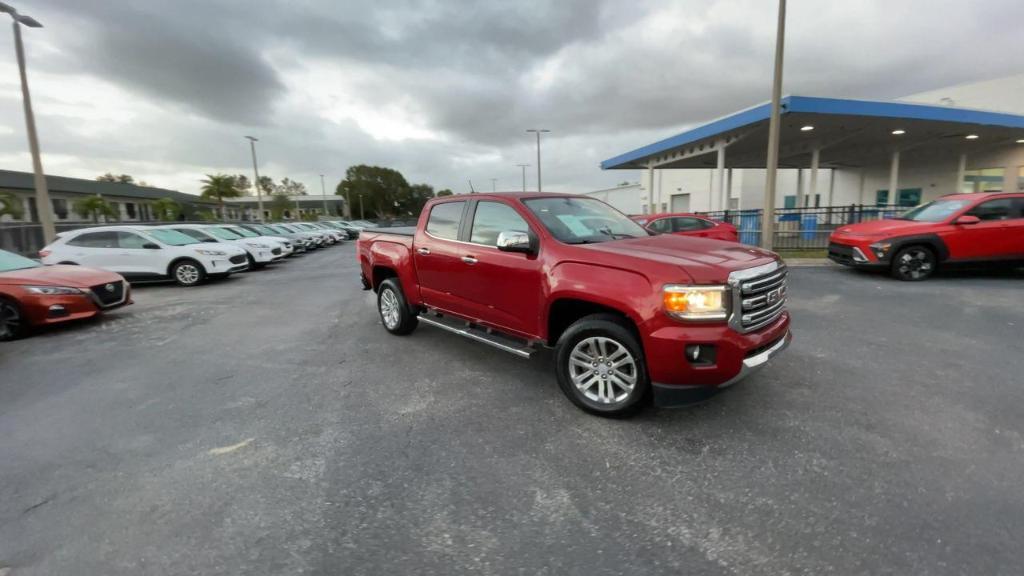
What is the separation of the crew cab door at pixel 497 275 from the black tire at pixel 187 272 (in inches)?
376

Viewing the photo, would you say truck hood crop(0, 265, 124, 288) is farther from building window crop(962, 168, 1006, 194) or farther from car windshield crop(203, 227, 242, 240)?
building window crop(962, 168, 1006, 194)

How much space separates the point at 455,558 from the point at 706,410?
8.01 feet

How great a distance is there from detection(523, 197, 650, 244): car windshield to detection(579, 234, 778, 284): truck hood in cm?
25

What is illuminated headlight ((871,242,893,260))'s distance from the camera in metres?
8.94

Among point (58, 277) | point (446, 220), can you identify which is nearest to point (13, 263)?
point (58, 277)

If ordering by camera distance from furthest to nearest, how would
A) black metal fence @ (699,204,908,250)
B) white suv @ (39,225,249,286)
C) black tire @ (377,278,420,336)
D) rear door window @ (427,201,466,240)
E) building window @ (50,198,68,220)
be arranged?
1. building window @ (50,198,68,220)
2. black metal fence @ (699,204,908,250)
3. white suv @ (39,225,249,286)
4. black tire @ (377,278,420,336)
5. rear door window @ (427,201,466,240)

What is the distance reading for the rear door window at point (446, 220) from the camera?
511 centimetres

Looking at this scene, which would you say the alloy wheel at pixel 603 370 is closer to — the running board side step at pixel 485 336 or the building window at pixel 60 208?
the running board side step at pixel 485 336

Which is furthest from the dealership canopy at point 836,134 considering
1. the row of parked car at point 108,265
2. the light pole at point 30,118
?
the light pole at point 30,118

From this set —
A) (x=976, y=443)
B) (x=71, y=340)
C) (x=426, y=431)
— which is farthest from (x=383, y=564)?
(x=71, y=340)

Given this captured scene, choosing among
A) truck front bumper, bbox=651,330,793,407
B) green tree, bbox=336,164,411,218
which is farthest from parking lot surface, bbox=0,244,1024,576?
green tree, bbox=336,164,411,218

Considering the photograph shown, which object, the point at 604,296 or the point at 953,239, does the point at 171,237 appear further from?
the point at 953,239

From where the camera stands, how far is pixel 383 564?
221cm

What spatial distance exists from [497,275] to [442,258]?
983mm
